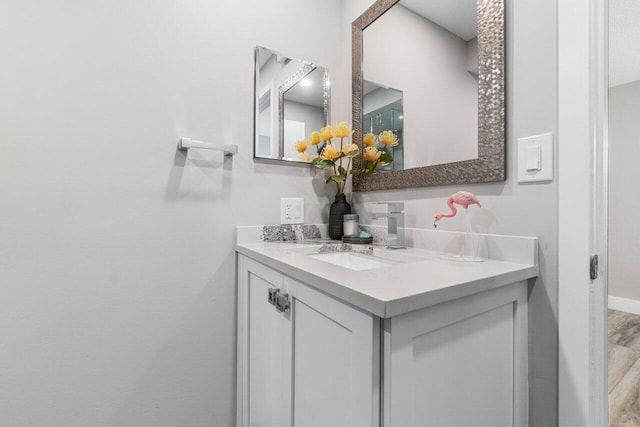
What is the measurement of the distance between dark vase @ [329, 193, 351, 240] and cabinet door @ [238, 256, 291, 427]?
17.2 inches

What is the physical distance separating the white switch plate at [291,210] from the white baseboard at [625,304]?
138 inches

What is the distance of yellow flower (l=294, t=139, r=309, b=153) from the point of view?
1.35m

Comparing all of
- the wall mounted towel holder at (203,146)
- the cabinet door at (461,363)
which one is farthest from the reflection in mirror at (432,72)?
the wall mounted towel holder at (203,146)

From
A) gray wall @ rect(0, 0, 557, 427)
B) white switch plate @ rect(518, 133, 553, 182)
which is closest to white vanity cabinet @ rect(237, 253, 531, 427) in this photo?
gray wall @ rect(0, 0, 557, 427)

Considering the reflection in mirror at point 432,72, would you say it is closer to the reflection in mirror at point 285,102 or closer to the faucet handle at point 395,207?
the faucet handle at point 395,207

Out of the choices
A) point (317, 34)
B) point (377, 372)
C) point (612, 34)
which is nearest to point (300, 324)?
point (377, 372)

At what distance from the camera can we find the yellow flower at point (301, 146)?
4.44 feet

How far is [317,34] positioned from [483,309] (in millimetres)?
1394

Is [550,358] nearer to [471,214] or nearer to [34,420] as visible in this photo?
[471,214]

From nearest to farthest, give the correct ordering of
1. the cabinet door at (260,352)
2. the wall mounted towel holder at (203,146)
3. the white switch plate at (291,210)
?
the cabinet door at (260,352) < the wall mounted towel holder at (203,146) < the white switch plate at (291,210)

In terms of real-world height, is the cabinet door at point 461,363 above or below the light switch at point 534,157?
below

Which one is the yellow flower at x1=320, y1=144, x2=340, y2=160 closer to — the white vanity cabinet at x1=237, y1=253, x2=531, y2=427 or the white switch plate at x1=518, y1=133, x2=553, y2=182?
the white vanity cabinet at x1=237, y1=253, x2=531, y2=427

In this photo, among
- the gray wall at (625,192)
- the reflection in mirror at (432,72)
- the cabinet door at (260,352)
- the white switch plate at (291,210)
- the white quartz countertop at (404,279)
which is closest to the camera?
the white quartz countertop at (404,279)

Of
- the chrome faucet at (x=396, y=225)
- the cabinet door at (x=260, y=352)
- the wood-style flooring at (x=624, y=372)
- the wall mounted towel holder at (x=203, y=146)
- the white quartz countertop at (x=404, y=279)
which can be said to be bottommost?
the wood-style flooring at (x=624, y=372)
